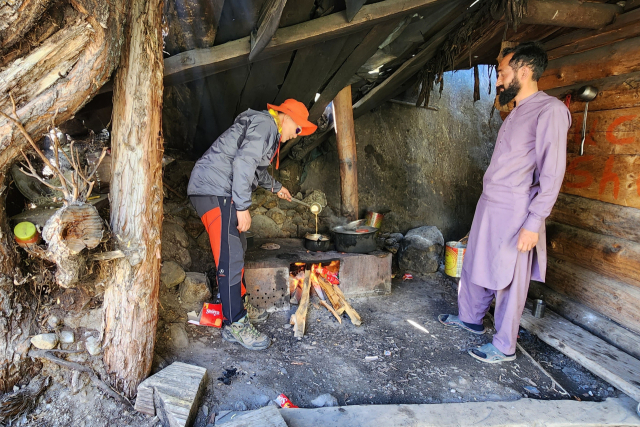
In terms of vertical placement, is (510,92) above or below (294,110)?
above

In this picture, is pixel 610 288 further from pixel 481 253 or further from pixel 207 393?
pixel 207 393

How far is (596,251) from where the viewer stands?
143 inches

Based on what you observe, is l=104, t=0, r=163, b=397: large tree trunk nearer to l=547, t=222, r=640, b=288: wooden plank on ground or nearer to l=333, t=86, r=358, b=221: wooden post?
l=333, t=86, r=358, b=221: wooden post

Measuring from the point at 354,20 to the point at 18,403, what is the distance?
364cm

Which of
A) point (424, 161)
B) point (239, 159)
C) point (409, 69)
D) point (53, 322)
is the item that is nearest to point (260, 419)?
point (53, 322)

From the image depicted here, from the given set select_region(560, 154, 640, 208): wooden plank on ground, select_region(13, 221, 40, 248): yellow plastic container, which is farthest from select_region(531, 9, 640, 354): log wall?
select_region(13, 221, 40, 248): yellow plastic container

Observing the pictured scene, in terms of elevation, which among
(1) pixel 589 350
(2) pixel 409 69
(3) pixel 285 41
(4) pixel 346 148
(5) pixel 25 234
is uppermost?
(2) pixel 409 69

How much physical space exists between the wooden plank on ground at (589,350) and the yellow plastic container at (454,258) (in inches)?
42.5

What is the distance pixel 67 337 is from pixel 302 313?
2019 millimetres

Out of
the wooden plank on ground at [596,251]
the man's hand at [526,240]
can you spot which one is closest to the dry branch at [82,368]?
the man's hand at [526,240]

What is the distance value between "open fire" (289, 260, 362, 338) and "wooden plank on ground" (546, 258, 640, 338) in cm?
230

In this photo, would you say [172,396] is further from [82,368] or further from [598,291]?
[598,291]

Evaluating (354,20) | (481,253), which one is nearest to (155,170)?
(354,20)

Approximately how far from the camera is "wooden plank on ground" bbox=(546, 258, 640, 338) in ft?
10.7
